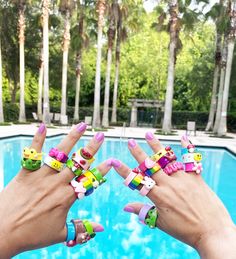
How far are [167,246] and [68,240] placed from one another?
3.39 m

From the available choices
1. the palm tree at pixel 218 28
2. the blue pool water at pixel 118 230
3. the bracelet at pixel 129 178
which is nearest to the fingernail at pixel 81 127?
the bracelet at pixel 129 178

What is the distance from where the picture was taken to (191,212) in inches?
50.1

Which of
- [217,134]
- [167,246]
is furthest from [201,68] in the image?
[167,246]

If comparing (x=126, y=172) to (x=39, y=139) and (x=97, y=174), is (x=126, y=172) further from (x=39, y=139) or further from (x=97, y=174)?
(x=39, y=139)

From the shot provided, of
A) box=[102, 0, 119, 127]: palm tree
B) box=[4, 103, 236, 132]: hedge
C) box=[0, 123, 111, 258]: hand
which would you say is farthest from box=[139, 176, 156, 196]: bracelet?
box=[4, 103, 236, 132]: hedge

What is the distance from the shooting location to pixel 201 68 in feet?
84.3

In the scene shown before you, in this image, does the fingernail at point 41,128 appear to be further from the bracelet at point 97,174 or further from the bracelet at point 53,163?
the bracelet at point 97,174

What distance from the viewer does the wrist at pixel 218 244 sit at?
3.78ft

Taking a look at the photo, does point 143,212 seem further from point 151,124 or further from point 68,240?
point 151,124

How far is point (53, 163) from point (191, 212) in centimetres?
56

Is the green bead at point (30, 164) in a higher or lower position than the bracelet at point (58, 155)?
lower

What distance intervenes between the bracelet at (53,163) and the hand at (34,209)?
2cm

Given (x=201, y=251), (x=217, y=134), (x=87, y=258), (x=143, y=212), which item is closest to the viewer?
(x=201, y=251)

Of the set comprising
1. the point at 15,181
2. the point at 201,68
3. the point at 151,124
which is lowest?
the point at 151,124
